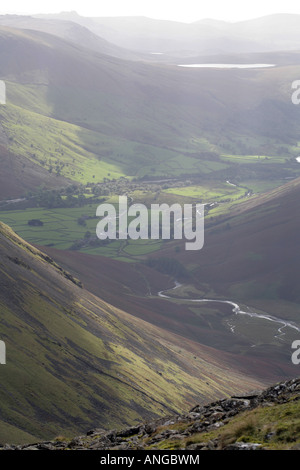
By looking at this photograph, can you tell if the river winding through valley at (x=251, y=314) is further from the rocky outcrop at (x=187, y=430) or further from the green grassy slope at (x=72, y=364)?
the rocky outcrop at (x=187, y=430)

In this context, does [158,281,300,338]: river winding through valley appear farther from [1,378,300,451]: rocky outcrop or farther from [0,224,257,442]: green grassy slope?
[1,378,300,451]: rocky outcrop

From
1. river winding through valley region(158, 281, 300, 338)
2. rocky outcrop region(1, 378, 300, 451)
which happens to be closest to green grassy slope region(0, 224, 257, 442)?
rocky outcrop region(1, 378, 300, 451)

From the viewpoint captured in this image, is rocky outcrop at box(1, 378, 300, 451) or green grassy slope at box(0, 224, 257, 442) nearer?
rocky outcrop at box(1, 378, 300, 451)

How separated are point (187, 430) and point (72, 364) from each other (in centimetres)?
3079

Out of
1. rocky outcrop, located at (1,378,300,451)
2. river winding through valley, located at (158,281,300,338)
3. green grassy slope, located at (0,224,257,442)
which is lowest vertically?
river winding through valley, located at (158,281,300,338)

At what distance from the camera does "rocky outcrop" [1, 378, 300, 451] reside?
78.1ft

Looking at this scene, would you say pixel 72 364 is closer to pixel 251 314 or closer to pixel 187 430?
pixel 187 430

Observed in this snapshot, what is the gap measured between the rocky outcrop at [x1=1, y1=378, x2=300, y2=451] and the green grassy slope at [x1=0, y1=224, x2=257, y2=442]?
11.5 meters

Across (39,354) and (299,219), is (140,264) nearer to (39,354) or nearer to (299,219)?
(299,219)

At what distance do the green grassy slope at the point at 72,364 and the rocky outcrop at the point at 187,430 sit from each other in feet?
37.7

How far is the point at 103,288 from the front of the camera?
4879 inches

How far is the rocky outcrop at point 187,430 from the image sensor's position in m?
23.8
